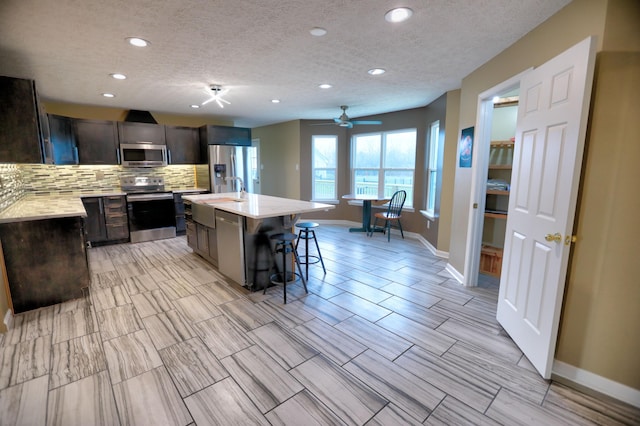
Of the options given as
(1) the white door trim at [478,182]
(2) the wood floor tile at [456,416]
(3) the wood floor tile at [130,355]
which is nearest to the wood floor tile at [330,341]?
(2) the wood floor tile at [456,416]

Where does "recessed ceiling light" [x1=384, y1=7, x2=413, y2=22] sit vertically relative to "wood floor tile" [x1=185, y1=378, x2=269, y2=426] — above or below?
above

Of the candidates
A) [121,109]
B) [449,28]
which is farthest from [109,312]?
[121,109]

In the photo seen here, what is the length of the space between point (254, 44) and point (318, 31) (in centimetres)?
60

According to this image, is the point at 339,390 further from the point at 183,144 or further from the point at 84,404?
the point at 183,144

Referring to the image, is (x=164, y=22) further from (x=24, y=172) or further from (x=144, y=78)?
(x=24, y=172)

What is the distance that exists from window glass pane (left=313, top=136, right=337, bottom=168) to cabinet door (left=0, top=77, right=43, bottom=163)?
4809 mm

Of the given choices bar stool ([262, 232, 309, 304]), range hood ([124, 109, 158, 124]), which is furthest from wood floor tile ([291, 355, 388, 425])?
range hood ([124, 109, 158, 124])

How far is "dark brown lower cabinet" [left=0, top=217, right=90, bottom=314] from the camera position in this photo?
2.67m

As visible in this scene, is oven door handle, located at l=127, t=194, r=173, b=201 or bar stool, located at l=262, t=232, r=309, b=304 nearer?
bar stool, located at l=262, t=232, r=309, b=304

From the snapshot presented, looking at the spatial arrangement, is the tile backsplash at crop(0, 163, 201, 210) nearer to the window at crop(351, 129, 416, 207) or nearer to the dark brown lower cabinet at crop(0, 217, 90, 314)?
the dark brown lower cabinet at crop(0, 217, 90, 314)

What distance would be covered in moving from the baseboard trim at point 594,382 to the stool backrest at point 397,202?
3.63 meters

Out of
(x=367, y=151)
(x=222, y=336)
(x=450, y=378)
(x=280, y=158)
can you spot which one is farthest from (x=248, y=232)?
(x=280, y=158)

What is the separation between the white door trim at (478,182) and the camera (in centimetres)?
301

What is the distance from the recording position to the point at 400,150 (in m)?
5.77
